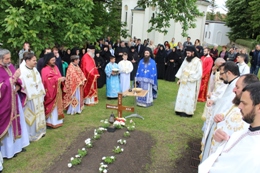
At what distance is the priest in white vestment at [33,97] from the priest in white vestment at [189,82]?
13.1 ft

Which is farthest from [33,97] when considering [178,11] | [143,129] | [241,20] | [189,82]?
[241,20]

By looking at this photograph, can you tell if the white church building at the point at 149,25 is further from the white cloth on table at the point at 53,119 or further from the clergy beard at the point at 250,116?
the clergy beard at the point at 250,116

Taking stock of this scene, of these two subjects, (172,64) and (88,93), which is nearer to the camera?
(88,93)

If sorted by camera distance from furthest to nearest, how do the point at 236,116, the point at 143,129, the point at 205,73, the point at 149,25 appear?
the point at 149,25, the point at 205,73, the point at 143,129, the point at 236,116

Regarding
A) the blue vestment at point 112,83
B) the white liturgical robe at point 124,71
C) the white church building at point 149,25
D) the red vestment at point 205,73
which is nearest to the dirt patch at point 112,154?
the blue vestment at point 112,83

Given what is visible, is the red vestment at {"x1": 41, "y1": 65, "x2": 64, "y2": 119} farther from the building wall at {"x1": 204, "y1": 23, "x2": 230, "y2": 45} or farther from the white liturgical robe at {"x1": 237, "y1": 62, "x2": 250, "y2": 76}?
the building wall at {"x1": 204, "y1": 23, "x2": 230, "y2": 45}

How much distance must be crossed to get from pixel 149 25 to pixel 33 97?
1830 cm

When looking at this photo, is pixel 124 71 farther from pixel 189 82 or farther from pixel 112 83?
pixel 189 82

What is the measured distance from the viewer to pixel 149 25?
72.4 feet

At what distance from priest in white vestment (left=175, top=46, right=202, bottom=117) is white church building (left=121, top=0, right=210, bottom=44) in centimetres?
1445

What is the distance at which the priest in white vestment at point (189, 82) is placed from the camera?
706 cm

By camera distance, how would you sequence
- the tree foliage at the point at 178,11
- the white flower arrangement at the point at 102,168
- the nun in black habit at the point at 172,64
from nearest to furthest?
1. the white flower arrangement at the point at 102,168
2. the tree foliage at the point at 178,11
3. the nun in black habit at the point at 172,64

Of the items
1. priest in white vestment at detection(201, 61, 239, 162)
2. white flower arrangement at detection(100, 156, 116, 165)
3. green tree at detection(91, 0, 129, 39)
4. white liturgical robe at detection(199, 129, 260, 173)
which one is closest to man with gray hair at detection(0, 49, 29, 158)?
white flower arrangement at detection(100, 156, 116, 165)

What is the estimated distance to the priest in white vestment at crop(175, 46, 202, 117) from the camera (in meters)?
7.06
